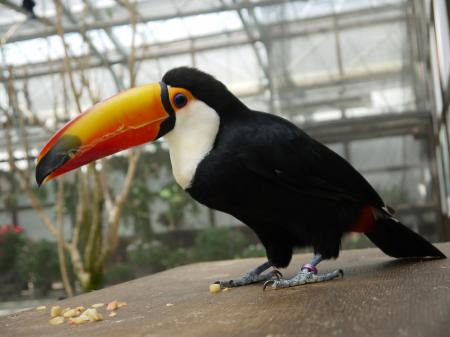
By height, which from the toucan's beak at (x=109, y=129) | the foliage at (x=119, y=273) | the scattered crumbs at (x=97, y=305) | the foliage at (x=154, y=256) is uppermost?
the toucan's beak at (x=109, y=129)

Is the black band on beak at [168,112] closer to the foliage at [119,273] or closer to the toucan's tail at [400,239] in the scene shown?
the toucan's tail at [400,239]

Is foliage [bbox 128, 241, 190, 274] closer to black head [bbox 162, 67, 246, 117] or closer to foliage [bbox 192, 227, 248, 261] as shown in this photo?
foliage [bbox 192, 227, 248, 261]

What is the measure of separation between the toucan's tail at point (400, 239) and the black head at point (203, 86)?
59 cm

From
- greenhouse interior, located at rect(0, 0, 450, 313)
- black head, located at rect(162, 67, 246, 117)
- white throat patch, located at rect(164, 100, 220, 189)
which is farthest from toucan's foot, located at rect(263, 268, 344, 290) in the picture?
greenhouse interior, located at rect(0, 0, 450, 313)

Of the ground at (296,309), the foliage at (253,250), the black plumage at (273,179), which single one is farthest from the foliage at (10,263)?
the black plumage at (273,179)

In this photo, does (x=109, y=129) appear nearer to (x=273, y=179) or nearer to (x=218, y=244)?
(x=273, y=179)

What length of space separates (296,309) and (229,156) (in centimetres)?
46

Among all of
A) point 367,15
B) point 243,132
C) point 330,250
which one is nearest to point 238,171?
point 243,132

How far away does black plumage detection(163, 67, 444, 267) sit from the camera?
4.75 ft

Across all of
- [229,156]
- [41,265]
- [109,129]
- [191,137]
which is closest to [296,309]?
[229,156]

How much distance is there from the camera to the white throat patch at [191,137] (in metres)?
1.47

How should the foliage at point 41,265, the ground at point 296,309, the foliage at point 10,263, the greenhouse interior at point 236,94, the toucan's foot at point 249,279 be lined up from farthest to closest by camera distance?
the foliage at point 10,263, the foliage at point 41,265, the greenhouse interior at point 236,94, the toucan's foot at point 249,279, the ground at point 296,309

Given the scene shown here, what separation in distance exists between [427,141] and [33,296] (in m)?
3.63

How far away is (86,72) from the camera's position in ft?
12.8
